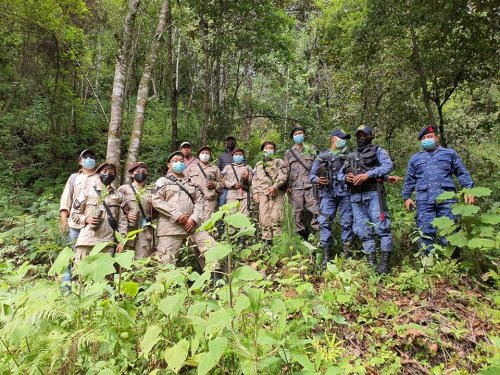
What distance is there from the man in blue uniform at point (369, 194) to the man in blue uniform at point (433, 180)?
1.85 ft

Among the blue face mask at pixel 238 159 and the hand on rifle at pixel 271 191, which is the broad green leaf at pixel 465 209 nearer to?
the hand on rifle at pixel 271 191

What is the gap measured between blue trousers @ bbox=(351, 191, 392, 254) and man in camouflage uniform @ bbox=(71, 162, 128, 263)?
11.5 feet

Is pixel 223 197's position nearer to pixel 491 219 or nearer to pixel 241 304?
pixel 491 219

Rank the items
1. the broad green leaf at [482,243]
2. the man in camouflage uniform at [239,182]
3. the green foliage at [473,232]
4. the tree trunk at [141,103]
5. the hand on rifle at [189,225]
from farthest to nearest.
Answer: the tree trunk at [141,103] → the man in camouflage uniform at [239,182] → the hand on rifle at [189,225] → the green foliage at [473,232] → the broad green leaf at [482,243]

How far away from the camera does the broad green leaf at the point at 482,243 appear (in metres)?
3.90

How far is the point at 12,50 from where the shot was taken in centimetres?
1245

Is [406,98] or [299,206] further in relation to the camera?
[406,98]

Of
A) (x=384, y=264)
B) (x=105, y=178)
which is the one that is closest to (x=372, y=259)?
(x=384, y=264)

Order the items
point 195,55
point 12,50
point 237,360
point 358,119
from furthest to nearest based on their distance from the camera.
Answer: point 195,55 → point 12,50 → point 358,119 → point 237,360

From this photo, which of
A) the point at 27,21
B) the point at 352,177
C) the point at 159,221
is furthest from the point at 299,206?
the point at 27,21

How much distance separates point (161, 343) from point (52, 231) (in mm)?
5163

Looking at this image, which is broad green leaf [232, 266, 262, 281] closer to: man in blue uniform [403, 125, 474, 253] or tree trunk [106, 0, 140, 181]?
man in blue uniform [403, 125, 474, 253]

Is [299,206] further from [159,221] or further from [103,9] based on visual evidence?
[103,9]

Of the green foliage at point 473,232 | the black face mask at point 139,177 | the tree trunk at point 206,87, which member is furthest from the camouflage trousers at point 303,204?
the tree trunk at point 206,87
